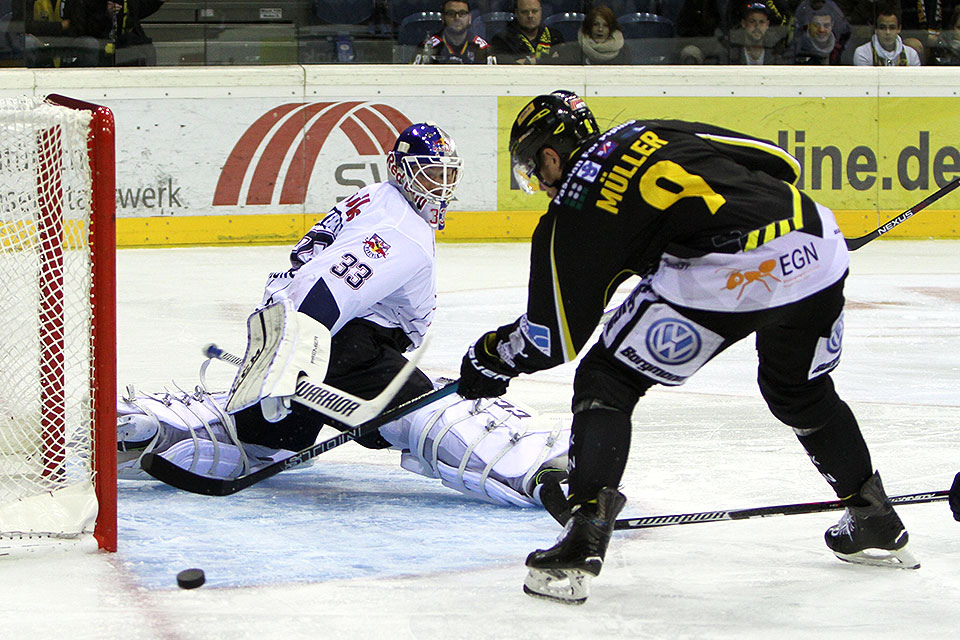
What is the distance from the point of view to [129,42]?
755cm

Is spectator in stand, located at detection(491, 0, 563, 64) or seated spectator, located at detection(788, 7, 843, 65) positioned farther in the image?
seated spectator, located at detection(788, 7, 843, 65)

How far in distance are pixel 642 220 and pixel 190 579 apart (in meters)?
1.03

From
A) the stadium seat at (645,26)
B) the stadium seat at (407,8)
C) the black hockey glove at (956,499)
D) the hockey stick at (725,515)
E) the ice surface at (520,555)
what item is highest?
the stadium seat at (407,8)

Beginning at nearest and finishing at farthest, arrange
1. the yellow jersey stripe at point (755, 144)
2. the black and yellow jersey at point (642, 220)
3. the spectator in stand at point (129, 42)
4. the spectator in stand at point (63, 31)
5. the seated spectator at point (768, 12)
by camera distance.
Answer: the black and yellow jersey at point (642, 220) → the yellow jersey stripe at point (755, 144) → the spectator in stand at point (63, 31) → the spectator in stand at point (129, 42) → the seated spectator at point (768, 12)

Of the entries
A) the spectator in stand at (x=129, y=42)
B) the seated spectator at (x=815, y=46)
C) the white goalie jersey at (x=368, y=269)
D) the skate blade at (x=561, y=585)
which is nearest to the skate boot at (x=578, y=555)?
the skate blade at (x=561, y=585)

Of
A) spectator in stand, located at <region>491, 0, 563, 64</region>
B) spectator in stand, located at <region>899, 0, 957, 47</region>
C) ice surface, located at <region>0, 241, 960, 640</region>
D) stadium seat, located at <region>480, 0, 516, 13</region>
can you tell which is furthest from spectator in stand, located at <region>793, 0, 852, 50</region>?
ice surface, located at <region>0, 241, 960, 640</region>

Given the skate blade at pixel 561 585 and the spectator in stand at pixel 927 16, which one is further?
the spectator in stand at pixel 927 16

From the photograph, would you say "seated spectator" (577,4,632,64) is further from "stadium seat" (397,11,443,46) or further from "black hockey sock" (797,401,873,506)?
"black hockey sock" (797,401,873,506)

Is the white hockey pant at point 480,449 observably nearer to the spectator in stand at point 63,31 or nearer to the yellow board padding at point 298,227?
the yellow board padding at point 298,227

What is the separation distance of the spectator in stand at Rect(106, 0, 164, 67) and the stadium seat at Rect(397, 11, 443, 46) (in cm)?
150

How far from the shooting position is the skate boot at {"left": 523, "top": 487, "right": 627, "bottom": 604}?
225 centimetres

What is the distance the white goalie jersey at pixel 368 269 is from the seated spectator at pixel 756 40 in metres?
5.54

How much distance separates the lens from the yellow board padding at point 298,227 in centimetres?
754

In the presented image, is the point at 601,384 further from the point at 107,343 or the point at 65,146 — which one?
the point at 65,146
